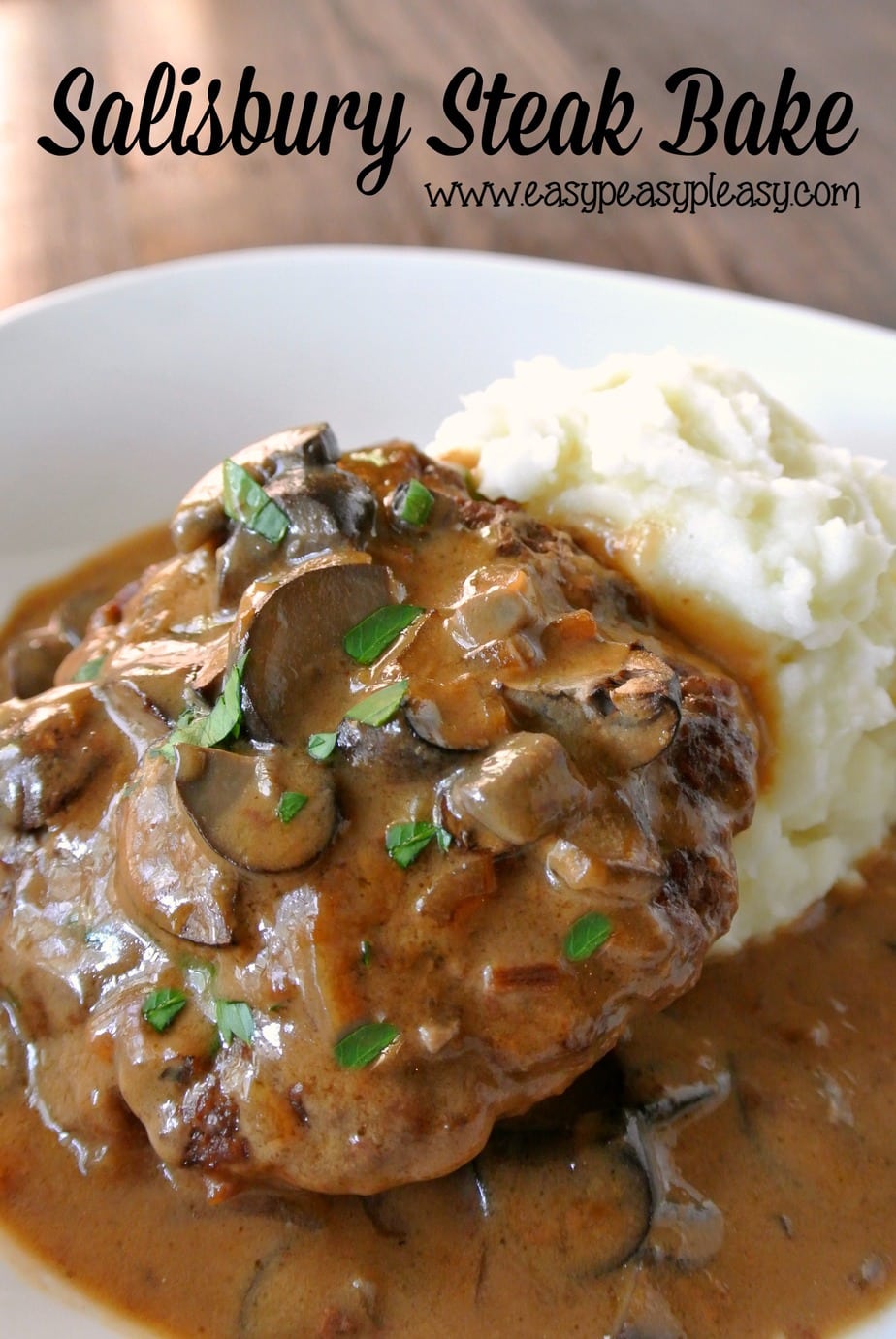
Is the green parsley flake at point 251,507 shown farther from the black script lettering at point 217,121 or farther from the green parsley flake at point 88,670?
the black script lettering at point 217,121

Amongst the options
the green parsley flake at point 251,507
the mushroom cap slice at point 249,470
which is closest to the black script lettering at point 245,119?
the mushroom cap slice at point 249,470

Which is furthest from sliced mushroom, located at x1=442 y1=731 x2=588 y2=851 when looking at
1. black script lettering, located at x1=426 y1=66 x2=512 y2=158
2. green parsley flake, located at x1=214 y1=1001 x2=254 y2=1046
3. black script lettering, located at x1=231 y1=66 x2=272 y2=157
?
black script lettering, located at x1=231 y1=66 x2=272 y2=157

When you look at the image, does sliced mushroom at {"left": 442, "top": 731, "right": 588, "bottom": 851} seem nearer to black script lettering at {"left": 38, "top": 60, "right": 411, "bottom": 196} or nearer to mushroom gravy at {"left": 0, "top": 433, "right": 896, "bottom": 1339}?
mushroom gravy at {"left": 0, "top": 433, "right": 896, "bottom": 1339}

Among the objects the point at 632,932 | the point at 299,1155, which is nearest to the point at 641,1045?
the point at 632,932

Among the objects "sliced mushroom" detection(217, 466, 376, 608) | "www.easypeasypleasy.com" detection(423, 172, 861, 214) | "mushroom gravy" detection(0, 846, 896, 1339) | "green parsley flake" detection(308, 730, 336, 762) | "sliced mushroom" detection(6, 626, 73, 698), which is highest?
"www.easypeasypleasy.com" detection(423, 172, 861, 214)

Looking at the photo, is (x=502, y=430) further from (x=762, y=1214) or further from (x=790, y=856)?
(x=762, y=1214)

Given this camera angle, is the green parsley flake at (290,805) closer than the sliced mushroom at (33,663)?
Yes

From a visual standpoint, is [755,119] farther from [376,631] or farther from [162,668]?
[162,668]
